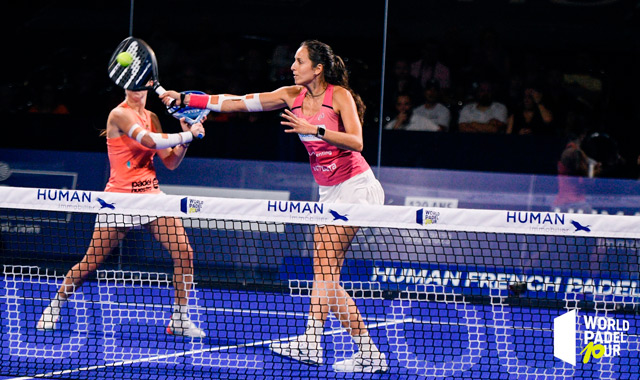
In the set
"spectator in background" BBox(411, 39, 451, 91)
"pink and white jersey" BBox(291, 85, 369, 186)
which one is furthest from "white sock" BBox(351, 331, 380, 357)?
"spectator in background" BBox(411, 39, 451, 91)

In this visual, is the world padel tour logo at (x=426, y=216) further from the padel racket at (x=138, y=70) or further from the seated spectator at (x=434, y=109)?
the seated spectator at (x=434, y=109)

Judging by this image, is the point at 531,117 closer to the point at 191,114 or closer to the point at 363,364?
the point at 191,114

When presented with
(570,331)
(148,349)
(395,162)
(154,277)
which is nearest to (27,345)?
(148,349)

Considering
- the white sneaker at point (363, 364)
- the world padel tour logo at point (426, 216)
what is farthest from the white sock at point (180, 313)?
the world padel tour logo at point (426, 216)

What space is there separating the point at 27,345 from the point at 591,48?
18.0ft

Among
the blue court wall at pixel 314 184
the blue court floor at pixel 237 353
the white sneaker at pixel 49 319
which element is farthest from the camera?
the blue court wall at pixel 314 184

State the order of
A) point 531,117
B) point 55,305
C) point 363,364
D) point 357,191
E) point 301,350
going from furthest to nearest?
point 531,117
point 55,305
point 301,350
point 357,191
point 363,364

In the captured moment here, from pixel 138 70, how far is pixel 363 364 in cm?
213

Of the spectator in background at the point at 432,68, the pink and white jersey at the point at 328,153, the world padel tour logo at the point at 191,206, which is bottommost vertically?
the world padel tour logo at the point at 191,206

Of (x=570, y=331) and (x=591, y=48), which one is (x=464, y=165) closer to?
(x=591, y=48)

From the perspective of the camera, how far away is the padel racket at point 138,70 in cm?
467

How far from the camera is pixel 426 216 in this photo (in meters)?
3.88

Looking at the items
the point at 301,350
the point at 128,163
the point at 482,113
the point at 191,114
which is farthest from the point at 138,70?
the point at 482,113

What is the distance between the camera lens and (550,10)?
291 inches
